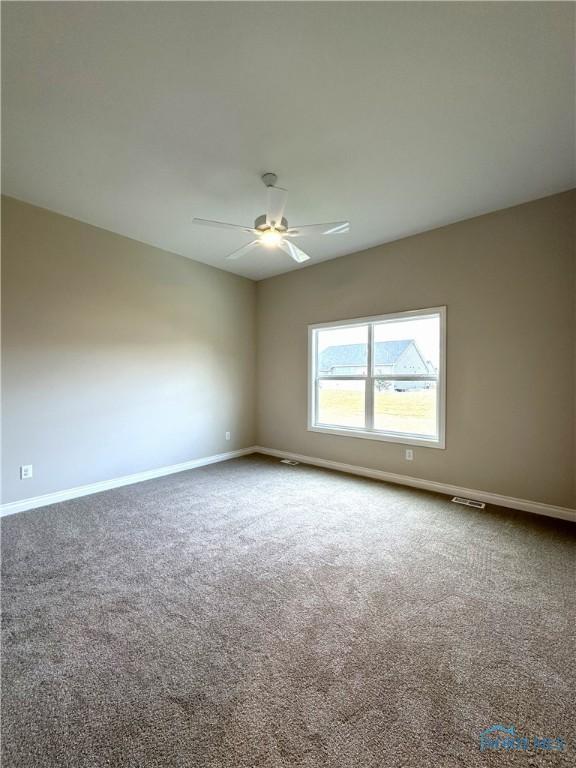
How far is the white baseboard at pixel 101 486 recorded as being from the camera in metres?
3.06

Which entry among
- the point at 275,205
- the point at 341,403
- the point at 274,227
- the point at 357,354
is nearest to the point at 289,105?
the point at 275,205

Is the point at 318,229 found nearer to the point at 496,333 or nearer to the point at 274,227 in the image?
the point at 274,227

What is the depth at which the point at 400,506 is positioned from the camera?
323cm

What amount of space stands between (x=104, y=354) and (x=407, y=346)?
11.8 ft

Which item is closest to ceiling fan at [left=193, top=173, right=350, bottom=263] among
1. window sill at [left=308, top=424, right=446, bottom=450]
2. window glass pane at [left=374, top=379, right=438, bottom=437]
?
window glass pane at [left=374, top=379, right=438, bottom=437]

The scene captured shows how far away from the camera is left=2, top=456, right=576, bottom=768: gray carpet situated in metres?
1.14

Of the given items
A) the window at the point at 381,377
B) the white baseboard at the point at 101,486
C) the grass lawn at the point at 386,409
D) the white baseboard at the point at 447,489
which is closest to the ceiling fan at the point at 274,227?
the window at the point at 381,377

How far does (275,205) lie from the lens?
2.38 metres

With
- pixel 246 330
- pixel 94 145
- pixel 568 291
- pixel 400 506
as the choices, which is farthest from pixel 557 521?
pixel 94 145

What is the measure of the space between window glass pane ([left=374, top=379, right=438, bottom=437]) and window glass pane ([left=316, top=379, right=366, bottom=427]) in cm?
24

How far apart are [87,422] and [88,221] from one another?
2.19 meters

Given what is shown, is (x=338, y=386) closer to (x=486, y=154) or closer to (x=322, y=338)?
(x=322, y=338)

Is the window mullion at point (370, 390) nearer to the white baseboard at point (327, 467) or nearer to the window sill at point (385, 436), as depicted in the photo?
the window sill at point (385, 436)

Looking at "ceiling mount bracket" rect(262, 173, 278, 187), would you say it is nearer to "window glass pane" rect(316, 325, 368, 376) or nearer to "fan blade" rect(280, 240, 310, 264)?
"fan blade" rect(280, 240, 310, 264)
